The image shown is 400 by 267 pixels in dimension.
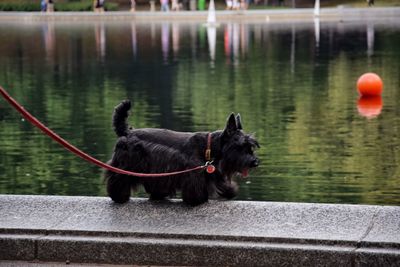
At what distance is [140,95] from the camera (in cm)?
2133

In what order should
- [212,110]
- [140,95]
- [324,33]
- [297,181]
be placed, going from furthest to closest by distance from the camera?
[324,33], [140,95], [212,110], [297,181]

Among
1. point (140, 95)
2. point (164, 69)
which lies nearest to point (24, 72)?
point (164, 69)

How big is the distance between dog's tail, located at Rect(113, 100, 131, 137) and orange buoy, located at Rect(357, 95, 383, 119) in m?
10.0

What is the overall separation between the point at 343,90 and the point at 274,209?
14.4 metres

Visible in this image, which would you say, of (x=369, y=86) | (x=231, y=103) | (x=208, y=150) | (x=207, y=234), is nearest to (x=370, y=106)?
(x=369, y=86)

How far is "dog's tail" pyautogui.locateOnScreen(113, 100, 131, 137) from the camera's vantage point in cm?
799

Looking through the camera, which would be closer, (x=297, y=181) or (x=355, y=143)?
(x=297, y=181)

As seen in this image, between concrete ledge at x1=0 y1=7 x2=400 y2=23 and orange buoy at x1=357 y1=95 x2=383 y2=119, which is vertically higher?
concrete ledge at x1=0 y1=7 x2=400 y2=23

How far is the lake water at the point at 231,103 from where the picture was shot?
1241 cm

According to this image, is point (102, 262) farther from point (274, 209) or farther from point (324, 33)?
point (324, 33)

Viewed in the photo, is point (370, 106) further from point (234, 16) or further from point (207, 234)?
point (234, 16)

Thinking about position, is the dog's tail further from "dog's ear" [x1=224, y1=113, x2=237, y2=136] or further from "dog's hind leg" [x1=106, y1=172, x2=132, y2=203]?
"dog's ear" [x1=224, y1=113, x2=237, y2=136]

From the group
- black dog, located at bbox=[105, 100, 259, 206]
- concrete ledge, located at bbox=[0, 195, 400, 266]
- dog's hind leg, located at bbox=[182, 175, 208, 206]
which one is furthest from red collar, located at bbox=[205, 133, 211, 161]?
concrete ledge, located at bbox=[0, 195, 400, 266]

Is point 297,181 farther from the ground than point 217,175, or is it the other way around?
point 217,175
